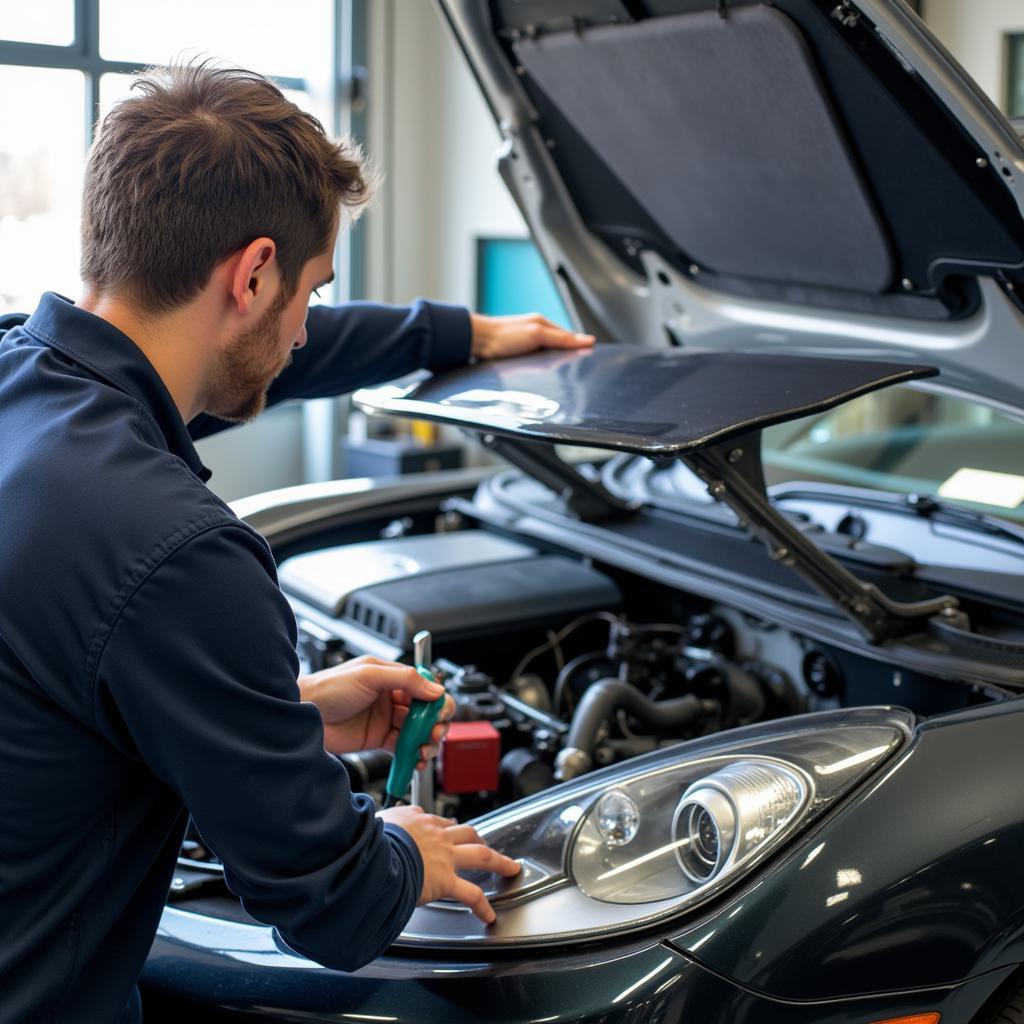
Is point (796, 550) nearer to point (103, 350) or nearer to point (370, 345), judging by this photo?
point (370, 345)

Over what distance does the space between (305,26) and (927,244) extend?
192 inches

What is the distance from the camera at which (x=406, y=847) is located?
113 cm

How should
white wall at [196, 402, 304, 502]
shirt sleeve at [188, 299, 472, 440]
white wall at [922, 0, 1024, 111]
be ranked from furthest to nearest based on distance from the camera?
white wall at [196, 402, 304, 502]
white wall at [922, 0, 1024, 111]
shirt sleeve at [188, 299, 472, 440]

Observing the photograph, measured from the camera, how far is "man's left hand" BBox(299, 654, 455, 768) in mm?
1346

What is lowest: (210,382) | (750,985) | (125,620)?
(750,985)

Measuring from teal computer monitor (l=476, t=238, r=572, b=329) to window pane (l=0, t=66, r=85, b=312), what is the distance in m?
1.88

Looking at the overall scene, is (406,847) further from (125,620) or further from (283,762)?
(125,620)

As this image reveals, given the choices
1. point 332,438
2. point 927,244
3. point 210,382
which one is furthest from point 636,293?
point 332,438

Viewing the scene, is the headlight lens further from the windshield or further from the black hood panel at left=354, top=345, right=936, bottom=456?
the windshield

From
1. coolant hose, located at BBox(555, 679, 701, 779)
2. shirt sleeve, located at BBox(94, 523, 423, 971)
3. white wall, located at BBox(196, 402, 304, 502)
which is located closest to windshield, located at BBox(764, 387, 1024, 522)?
coolant hose, located at BBox(555, 679, 701, 779)

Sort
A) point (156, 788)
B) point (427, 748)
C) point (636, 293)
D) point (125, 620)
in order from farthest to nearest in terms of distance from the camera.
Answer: point (636, 293) < point (427, 748) < point (156, 788) < point (125, 620)

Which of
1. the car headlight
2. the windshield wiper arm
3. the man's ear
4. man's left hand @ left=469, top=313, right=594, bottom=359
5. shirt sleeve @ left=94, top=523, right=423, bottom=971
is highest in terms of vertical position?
the man's ear

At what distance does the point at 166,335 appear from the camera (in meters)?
1.08

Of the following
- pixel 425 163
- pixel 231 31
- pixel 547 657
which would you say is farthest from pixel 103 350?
pixel 425 163
